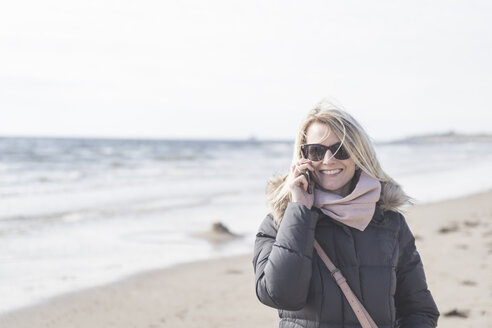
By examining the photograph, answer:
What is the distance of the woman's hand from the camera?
7.45ft

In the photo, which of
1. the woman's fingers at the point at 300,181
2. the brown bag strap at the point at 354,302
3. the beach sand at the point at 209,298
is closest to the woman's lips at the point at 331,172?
the woman's fingers at the point at 300,181

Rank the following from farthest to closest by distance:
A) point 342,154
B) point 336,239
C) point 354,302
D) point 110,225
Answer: point 110,225, point 342,154, point 336,239, point 354,302

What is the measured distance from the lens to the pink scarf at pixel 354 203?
2.24 m

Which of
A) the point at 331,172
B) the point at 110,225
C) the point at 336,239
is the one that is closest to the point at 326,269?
the point at 336,239

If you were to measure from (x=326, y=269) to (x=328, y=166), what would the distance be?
1.47 feet

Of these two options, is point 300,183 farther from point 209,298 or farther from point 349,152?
point 209,298

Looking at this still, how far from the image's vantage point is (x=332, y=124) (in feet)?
7.68

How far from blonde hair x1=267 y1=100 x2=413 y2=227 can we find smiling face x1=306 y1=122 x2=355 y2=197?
0.09 ft

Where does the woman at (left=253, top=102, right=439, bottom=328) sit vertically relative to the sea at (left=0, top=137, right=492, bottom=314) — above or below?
above

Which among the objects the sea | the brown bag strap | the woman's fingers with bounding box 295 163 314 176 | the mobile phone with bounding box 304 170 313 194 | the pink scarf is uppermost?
the woman's fingers with bounding box 295 163 314 176

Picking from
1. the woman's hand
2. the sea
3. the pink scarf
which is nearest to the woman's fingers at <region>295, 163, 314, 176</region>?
the woman's hand

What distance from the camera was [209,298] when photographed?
18.2 feet

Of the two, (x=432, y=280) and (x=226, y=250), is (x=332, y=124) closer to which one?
(x=432, y=280)

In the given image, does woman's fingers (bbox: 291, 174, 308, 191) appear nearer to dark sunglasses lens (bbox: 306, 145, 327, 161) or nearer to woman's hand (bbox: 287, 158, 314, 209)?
woman's hand (bbox: 287, 158, 314, 209)
